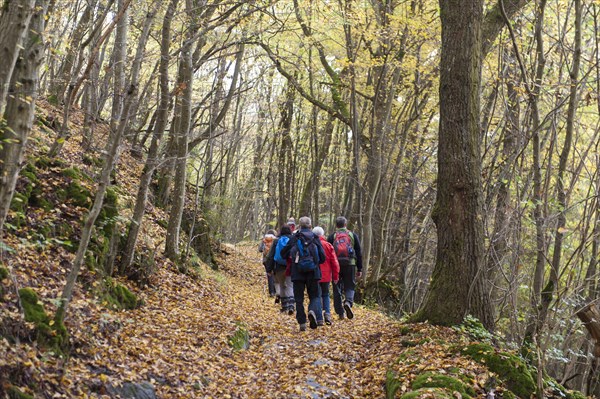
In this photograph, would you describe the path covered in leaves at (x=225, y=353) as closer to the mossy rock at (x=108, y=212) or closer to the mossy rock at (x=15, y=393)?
the mossy rock at (x=15, y=393)

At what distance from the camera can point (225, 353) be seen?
8359mm

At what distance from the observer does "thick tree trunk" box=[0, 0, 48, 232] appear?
186 inches

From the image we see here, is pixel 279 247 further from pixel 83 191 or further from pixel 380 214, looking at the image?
pixel 380 214

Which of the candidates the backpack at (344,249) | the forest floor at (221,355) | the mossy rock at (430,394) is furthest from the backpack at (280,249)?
the mossy rock at (430,394)

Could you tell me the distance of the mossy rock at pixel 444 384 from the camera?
5.93 meters

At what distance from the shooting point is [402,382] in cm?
648

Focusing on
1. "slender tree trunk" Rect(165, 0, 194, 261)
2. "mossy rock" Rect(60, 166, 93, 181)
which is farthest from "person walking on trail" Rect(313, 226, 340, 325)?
"mossy rock" Rect(60, 166, 93, 181)

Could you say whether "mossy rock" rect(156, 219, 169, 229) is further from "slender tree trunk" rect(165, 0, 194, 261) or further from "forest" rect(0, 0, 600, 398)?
"slender tree trunk" rect(165, 0, 194, 261)

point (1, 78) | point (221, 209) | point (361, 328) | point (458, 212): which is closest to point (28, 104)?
point (1, 78)

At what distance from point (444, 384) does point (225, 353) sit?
3707 millimetres

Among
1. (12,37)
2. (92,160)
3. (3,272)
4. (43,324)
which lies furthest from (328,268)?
(12,37)

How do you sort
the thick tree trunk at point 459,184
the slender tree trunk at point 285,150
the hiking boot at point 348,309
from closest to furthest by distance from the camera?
the thick tree trunk at point 459,184, the hiking boot at point 348,309, the slender tree trunk at point 285,150

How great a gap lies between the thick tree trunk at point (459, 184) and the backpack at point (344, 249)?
9.48ft

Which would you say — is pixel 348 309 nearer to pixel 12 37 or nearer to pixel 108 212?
pixel 108 212
